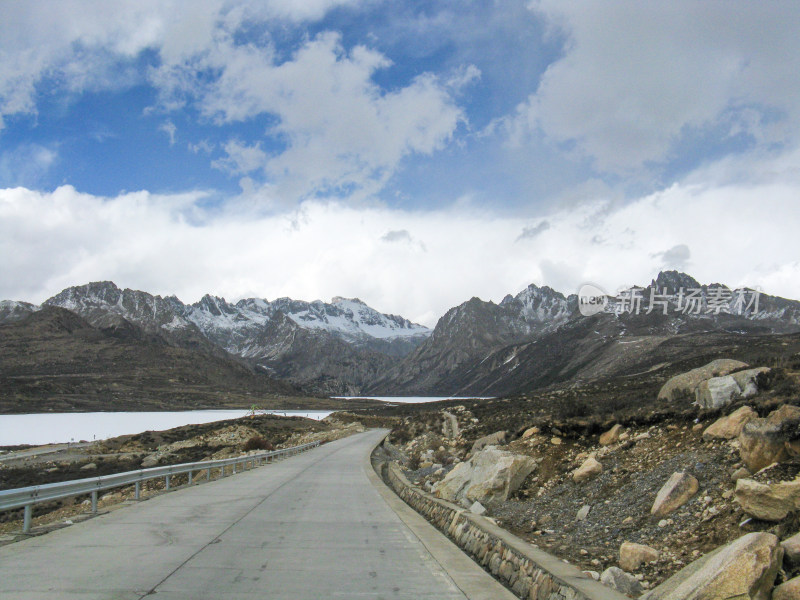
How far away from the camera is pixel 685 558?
6473 mm

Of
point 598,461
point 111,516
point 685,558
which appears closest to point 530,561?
point 685,558

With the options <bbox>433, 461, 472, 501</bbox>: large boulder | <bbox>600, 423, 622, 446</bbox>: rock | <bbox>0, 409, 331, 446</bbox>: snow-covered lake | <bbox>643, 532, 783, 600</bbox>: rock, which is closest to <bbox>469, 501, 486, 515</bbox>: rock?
<bbox>433, 461, 472, 501</bbox>: large boulder

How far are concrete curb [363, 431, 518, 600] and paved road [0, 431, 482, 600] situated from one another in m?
0.15

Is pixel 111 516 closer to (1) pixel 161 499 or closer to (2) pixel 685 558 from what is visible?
(1) pixel 161 499

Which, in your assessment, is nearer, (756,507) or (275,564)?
(756,507)

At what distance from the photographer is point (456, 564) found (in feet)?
25.7

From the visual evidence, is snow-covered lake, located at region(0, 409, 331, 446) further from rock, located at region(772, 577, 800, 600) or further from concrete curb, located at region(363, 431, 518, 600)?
rock, located at region(772, 577, 800, 600)

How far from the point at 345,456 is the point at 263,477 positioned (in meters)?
12.3

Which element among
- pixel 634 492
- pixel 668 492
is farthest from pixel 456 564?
pixel 634 492

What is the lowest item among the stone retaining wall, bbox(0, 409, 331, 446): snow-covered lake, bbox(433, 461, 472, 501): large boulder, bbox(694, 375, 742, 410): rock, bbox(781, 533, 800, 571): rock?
bbox(0, 409, 331, 446): snow-covered lake

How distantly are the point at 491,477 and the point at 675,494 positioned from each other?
498 cm

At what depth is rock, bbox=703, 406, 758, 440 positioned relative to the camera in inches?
363

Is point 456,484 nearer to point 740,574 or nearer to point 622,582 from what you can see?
point 622,582

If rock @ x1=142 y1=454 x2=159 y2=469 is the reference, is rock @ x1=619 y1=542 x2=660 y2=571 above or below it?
above
